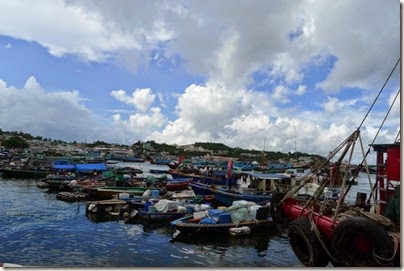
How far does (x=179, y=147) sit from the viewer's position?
15288cm

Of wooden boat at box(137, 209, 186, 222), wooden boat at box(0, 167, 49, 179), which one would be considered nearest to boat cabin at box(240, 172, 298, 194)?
wooden boat at box(137, 209, 186, 222)

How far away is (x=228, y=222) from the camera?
16609mm

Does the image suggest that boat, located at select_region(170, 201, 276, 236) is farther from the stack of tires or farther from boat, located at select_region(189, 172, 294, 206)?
the stack of tires

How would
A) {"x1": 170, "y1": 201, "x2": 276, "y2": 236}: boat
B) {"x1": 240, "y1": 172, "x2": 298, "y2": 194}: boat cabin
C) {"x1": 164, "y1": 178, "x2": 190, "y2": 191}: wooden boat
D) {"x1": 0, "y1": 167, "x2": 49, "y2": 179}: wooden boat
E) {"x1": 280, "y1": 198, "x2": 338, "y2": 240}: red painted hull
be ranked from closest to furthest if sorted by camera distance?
{"x1": 280, "y1": 198, "x2": 338, "y2": 240}: red painted hull, {"x1": 170, "y1": 201, "x2": 276, "y2": 236}: boat, {"x1": 240, "y1": 172, "x2": 298, "y2": 194}: boat cabin, {"x1": 164, "y1": 178, "x2": 190, "y2": 191}: wooden boat, {"x1": 0, "y1": 167, "x2": 49, "y2": 179}: wooden boat

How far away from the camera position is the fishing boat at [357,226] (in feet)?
19.6

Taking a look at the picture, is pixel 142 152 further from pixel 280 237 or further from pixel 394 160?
pixel 394 160

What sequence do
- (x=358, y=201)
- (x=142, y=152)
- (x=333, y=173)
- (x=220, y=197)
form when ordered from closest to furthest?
(x=333, y=173), (x=358, y=201), (x=220, y=197), (x=142, y=152)

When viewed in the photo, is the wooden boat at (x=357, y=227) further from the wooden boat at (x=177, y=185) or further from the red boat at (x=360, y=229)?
the wooden boat at (x=177, y=185)

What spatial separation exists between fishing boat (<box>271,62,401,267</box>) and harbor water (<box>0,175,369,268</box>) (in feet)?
Answer: 18.6

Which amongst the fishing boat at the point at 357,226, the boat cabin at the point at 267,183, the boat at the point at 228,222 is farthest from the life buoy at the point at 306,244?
the boat cabin at the point at 267,183

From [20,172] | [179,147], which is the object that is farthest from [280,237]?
[179,147]

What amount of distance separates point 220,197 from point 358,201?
15.9m

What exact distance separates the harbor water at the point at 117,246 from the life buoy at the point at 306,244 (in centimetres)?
554

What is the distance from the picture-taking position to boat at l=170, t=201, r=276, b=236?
15.8m
